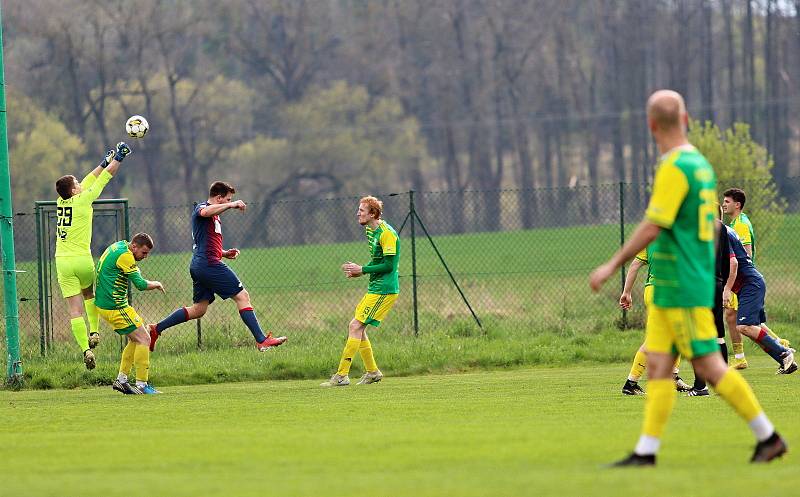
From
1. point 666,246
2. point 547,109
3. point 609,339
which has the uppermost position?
point 547,109

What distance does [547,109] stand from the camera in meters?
71.1

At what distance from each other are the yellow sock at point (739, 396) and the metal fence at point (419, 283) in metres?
10.8

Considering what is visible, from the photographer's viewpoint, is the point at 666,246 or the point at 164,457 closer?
the point at 666,246

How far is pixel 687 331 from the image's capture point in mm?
7031

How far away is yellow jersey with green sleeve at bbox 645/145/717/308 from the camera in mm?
6926

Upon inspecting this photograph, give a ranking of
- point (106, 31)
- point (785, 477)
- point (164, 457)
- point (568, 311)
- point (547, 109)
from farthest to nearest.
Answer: point (547, 109) < point (106, 31) < point (568, 311) < point (164, 457) < point (785, 477)

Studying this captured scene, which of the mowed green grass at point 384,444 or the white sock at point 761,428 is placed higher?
the white sock at point 761,428

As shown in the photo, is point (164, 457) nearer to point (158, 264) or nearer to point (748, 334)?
point (748, 334)

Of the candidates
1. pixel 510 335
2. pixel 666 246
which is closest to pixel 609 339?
pixel 510 335

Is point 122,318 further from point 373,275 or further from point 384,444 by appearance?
point 384,444

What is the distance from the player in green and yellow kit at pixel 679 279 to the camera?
691 centimetres

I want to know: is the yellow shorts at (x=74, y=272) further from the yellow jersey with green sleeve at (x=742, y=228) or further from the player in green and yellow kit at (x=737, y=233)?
the yellow jersey with green sleeve at (x=742, y=228)

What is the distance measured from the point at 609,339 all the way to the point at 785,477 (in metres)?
12.7

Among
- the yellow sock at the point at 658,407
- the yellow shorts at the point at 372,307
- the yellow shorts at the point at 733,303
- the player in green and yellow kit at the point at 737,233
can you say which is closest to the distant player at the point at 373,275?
the yellow shorts at the point at 372,307
